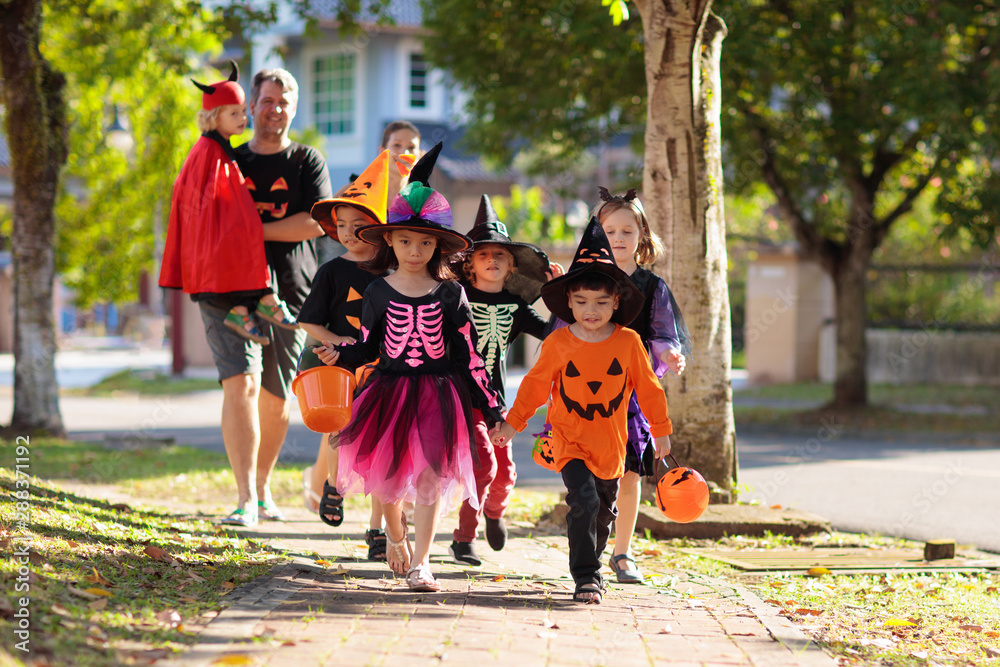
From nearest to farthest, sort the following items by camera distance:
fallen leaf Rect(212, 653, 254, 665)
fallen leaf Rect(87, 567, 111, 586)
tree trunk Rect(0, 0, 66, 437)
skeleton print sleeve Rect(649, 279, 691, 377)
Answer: fallen leaf Rect(212, 653, 254, 665) → fallen leaf Rect(87, 567, 111, 586) → skeleton print sleeve Rect(649, 279, 691, 377) → tree trunk Rect(0, 0, 66, 437)

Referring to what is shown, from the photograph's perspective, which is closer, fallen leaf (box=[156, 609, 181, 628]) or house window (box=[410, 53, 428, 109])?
fallen leaf (box=[156, 609, 181, 628])

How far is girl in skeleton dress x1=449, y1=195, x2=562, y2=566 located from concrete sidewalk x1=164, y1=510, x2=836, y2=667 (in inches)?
7.6

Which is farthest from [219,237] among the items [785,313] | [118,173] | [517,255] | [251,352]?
[118,173]

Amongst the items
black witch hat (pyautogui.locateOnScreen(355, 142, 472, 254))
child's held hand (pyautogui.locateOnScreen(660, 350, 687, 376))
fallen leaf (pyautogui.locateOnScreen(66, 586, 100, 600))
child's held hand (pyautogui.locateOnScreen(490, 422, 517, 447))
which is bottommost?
fallen leaf (pyautogui.locateOnScreen(66, 586, 100, 600))

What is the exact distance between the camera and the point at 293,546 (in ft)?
17.3

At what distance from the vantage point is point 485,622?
12.9ft

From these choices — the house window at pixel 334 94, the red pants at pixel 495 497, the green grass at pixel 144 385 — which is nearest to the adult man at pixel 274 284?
the red pants at pixel 495 497

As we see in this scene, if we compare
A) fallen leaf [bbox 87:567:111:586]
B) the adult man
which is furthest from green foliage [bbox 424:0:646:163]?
fallen leaf [bbox 87:567:111:586]

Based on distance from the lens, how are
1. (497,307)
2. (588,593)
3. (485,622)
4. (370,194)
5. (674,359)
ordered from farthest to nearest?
1. (497,307)
2. (370,194)
3. (674,359)
4. (588,593)
5. (485,622)

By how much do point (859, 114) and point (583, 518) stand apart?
1000 cm

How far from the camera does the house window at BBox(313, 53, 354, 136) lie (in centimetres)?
2983

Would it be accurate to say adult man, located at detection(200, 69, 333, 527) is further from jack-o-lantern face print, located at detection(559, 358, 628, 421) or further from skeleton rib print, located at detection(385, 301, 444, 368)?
jack-o-lantern face print, located at detection(559, 358, 628, 421)

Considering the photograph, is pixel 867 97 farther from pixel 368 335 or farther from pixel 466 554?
pixel 368 335

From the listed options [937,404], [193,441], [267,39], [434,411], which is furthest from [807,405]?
[267,39]
